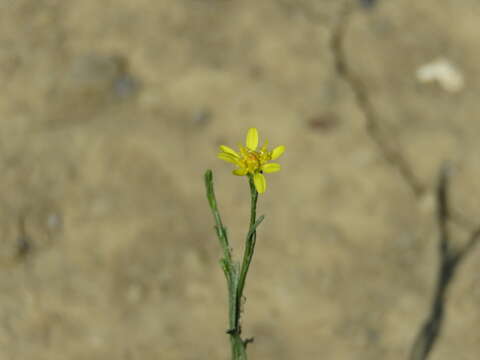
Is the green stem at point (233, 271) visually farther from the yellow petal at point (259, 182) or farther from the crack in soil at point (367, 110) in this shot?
the crack in soil at point (367, 110)


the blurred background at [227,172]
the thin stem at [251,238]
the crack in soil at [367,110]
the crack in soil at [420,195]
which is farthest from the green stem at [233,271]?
the crack in soil at [367,110]

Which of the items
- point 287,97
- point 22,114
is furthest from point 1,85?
point 287,97

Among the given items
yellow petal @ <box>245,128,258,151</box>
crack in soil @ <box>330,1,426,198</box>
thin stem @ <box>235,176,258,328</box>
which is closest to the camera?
thin stem @ <box>235,176,258,328</box>

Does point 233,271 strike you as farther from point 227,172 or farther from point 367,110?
point 367,110

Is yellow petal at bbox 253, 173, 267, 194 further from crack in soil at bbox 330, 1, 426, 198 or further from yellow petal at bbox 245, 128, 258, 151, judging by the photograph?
crack in soil at bbox 330, 1, 426, 198

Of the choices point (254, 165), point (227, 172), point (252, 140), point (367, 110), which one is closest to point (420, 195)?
point (367, 110)

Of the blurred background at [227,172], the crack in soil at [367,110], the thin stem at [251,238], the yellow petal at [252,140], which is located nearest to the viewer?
the thin stem at [251,238]

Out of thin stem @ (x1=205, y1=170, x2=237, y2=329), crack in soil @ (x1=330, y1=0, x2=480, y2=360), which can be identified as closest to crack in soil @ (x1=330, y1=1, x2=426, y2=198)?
crack in soil @ (x1=330, y1=0, x2=480, y2=360)

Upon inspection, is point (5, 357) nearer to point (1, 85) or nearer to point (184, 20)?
point (1, 85)

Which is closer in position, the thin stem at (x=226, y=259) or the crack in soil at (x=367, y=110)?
the thin stem at (x=226, y=259)
